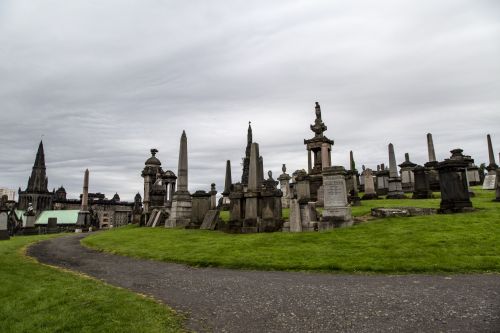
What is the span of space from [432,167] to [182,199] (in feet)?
70.8

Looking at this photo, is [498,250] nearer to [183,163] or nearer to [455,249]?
[455,249]

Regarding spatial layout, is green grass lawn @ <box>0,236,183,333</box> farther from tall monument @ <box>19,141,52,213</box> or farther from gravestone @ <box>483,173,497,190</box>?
tall monument @ <box>19,141,52,213</box>

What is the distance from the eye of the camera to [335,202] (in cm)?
1508

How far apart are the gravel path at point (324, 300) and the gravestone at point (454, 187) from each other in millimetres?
8807

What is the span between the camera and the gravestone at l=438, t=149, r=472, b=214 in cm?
1484

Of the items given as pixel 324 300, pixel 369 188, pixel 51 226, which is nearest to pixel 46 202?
pixel 51 226

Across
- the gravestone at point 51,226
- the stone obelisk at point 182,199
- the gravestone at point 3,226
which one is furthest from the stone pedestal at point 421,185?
the gravestone at point 51,226

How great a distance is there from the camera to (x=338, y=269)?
27.5ft

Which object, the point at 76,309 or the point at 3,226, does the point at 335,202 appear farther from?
the point at 3,226

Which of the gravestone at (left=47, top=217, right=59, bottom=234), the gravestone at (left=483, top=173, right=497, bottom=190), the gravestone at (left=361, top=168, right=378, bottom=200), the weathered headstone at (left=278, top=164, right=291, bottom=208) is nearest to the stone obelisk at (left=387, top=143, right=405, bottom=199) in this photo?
the gravestone at (left=361, top=168, right=378, bottom=200)

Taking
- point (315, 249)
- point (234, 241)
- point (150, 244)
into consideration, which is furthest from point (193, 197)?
point (315, 249)

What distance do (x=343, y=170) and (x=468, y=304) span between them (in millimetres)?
10419

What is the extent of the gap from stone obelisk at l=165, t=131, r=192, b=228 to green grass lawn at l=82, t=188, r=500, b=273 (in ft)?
24.5

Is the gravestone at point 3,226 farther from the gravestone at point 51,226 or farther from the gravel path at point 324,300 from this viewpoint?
the gravel path at point 324,300
